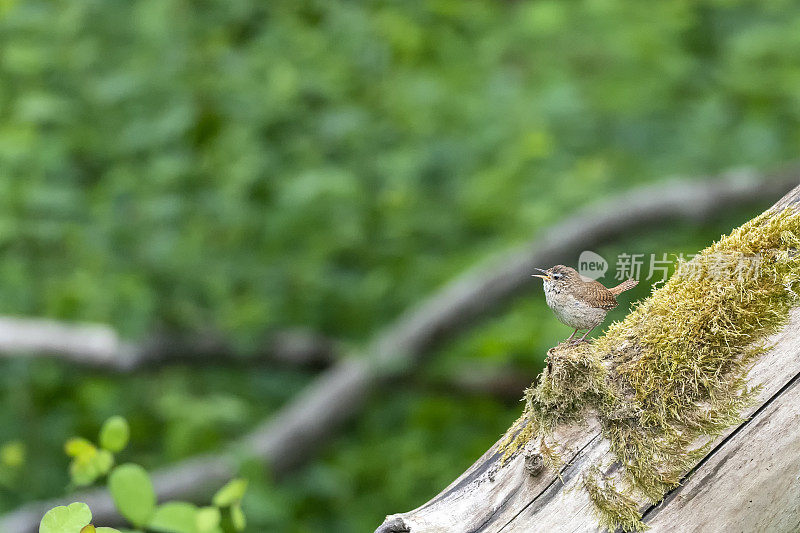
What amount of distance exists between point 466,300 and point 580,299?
3.18m

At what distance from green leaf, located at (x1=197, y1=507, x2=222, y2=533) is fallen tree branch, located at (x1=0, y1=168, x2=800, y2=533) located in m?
2.68

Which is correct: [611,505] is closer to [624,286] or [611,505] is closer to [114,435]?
[624,286]

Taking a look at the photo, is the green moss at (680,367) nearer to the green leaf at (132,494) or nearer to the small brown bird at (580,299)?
the small brown bird at (580,299)

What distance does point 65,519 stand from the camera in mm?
1407

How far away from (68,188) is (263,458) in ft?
6.08

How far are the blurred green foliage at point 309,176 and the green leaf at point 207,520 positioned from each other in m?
2.08

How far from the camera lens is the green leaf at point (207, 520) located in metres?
1.69

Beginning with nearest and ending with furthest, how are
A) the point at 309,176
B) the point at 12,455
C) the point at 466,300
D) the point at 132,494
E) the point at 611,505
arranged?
A: the point at 611,505, the point at 132,494, the point at 12,455, the point at 309,176, the point at 466,300

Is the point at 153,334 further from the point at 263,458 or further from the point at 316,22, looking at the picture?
the point at 316,22

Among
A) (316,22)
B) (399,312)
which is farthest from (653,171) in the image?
(316,22)

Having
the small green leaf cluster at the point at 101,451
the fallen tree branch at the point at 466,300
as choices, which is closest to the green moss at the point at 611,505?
the small green leaf cluster at the point at 101,451

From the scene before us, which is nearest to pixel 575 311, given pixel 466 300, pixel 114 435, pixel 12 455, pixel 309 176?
pixel 114 435

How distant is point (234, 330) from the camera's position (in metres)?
4.46

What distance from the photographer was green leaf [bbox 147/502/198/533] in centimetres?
170
